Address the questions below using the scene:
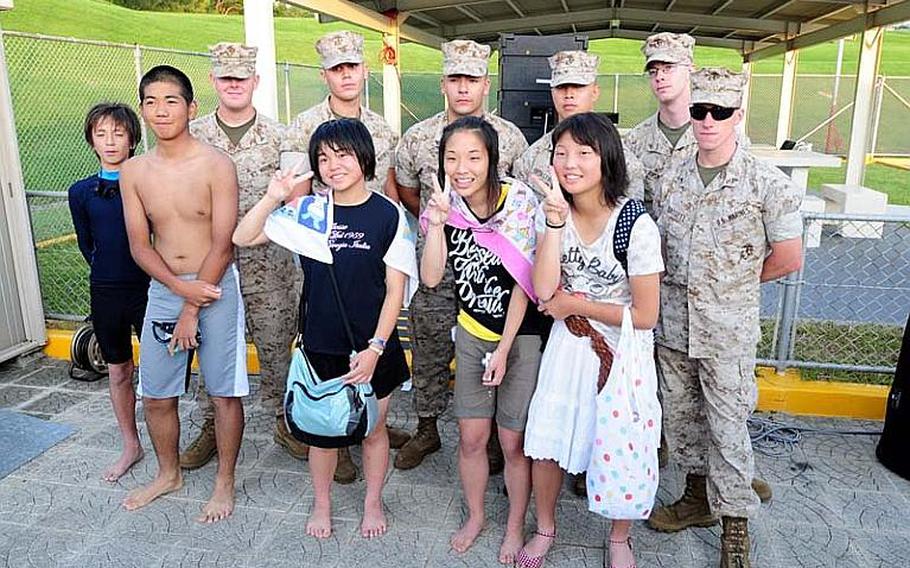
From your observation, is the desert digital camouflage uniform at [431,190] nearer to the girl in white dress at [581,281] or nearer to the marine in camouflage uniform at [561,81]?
the marine in camouflage uniform at [561,81]

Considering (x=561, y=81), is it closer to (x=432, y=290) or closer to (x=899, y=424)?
(x=432, y=290)

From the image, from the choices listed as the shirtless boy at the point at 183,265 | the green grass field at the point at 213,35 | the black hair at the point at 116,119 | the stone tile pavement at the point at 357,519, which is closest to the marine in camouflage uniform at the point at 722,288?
the stone tile pavement at the point at 357,519

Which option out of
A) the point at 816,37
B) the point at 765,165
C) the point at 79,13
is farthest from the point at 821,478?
the point at 79,13

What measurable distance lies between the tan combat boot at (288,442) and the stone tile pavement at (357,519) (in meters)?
0.05

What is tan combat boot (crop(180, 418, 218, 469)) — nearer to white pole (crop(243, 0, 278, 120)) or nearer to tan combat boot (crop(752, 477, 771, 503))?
tan combat boot (crop(752, 477, 771, 503))

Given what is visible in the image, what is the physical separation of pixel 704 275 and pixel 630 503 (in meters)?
0.81

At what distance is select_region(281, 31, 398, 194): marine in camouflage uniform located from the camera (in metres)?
3.14

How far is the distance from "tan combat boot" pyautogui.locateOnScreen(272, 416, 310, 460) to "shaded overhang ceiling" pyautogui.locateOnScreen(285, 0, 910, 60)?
22.6 feet

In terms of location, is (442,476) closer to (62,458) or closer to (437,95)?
(62,458)

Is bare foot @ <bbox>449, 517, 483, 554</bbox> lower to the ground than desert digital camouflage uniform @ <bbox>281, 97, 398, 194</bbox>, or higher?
lower

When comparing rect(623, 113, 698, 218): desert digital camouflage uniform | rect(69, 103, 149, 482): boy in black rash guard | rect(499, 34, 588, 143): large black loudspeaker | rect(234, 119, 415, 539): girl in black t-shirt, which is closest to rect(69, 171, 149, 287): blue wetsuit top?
rect(69, 103, 149, 482): boy in black rash guard

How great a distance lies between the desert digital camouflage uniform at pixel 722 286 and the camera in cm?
237

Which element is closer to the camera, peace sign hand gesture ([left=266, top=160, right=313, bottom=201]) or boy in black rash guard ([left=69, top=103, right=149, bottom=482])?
peace sign hand gesture ([left=266, top=160, right=313, bottom=201])

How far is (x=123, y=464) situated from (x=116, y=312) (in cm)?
71
